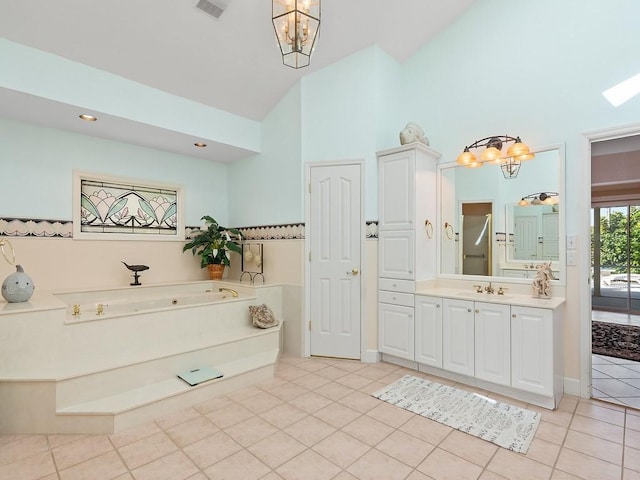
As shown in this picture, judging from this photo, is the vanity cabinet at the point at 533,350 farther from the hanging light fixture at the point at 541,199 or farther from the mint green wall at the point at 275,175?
the mint green wall at the point at 275,175

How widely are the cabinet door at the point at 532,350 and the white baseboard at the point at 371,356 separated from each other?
4.27ft

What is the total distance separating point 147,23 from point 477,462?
4065 mm

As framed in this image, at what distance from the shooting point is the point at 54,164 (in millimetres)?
3672

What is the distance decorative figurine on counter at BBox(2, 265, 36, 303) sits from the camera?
2.57 metres

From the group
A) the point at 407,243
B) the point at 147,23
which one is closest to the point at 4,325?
the point at 147,23

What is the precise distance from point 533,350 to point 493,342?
29 cm

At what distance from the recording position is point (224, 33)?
3.22m

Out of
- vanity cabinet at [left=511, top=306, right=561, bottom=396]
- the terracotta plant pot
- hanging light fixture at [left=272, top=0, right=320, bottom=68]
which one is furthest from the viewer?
the terracotta plant pot

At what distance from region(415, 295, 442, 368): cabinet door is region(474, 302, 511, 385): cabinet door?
1.12ft

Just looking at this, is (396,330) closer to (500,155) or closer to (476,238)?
(476,238)

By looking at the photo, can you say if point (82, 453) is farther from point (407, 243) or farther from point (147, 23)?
point (147, 23)

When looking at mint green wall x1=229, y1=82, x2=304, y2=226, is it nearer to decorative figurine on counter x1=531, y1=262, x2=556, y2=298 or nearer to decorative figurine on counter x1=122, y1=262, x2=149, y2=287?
decorative figurine on counter x1=122, y1=262, x2=149, y2=287

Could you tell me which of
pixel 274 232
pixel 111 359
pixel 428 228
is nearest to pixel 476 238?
pixel 428 228

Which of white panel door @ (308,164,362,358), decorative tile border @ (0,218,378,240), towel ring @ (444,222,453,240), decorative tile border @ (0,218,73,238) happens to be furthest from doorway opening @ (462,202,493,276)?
decorative tile border @ (0,218,73,238)
